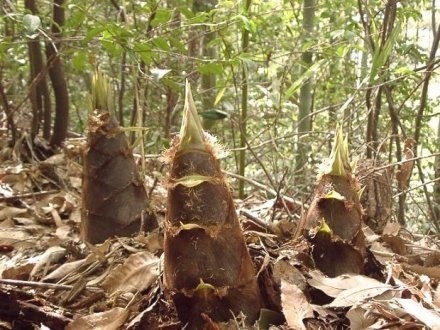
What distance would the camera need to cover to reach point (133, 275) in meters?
1.56

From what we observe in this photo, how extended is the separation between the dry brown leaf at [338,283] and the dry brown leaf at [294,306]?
53mm

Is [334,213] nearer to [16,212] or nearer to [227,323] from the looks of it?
[227,323]

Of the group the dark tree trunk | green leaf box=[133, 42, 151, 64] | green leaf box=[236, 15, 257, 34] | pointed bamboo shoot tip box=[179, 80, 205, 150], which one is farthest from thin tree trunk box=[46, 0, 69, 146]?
pointed bamboo shoot tip box=[179, 80, 205, 150]

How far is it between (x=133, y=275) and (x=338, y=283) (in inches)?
19.9

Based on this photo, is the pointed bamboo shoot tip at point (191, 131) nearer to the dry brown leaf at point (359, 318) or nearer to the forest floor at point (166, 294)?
the forest floor at point (166, 294)

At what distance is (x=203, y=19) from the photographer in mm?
2336

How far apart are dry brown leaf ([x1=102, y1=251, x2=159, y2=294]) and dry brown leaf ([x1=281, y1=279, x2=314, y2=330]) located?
34 centimetres

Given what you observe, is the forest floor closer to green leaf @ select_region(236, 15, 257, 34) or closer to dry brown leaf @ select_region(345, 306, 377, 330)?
dry brown leaf @ select_region(345, 306, 377, 330)

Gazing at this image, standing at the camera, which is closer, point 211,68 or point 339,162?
point 339,162

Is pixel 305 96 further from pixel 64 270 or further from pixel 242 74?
pixel 64 270

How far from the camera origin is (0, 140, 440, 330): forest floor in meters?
1.32

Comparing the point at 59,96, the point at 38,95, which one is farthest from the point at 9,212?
the point at 38,95

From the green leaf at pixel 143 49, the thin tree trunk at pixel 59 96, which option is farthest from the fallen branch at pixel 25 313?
the thin tree trunk at pixel 59 96

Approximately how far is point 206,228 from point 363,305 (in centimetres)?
38
